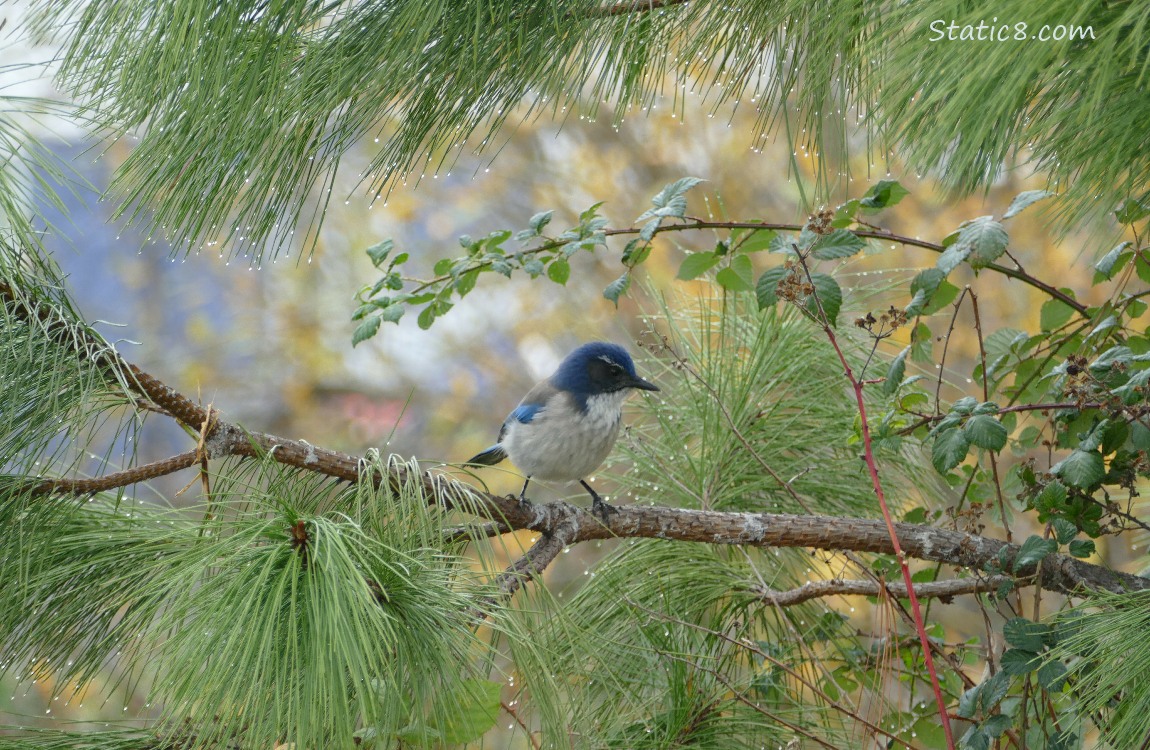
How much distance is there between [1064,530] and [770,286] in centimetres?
43

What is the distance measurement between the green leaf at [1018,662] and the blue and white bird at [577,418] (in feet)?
3.35

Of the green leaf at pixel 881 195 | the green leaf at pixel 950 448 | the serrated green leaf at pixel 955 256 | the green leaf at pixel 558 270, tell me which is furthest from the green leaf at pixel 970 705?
the green leaf at pixel 558 270

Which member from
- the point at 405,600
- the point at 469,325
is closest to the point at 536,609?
the point at 405,600

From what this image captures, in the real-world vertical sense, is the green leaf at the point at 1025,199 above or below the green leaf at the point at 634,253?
below

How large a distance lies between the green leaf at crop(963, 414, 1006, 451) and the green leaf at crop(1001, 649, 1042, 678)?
22cm

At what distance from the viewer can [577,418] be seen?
211cm

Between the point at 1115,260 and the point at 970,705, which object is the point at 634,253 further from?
the point at 970,705

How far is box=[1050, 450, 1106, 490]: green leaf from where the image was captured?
1.05 meters

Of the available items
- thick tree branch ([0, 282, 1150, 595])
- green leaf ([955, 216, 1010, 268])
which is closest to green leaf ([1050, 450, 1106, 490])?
thick tree branch ([0, 282, 1150, 595])

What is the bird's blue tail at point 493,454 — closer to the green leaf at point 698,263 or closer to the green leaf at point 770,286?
the green leaf at point 698,263

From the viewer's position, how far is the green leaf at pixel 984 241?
1178mm

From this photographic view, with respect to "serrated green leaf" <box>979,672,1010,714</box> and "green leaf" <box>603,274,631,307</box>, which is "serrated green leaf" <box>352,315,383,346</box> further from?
"serrated green leaf" <box>979,672,1010,714</box>

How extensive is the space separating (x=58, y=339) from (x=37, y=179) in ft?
0.49

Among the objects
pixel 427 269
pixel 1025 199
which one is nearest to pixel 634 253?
pixel 1025 199
